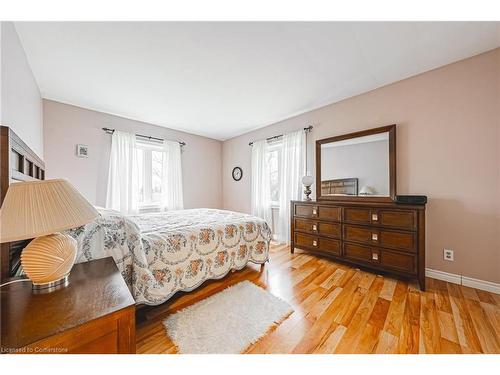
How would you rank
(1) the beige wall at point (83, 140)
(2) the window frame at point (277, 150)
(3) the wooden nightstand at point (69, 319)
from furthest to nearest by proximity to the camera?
(2) the window frame at point (277, 150)
(1) the beige wall at point (83, 140)
(3) the wooden nightstand at point (69, 319)

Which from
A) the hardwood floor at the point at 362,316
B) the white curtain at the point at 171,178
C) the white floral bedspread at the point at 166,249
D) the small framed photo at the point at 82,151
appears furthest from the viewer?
the white curtain at the point at 171,178

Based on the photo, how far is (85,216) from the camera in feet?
2.96

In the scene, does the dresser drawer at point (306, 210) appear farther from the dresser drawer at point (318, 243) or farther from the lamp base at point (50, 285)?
the lamp base at point (50, 285)

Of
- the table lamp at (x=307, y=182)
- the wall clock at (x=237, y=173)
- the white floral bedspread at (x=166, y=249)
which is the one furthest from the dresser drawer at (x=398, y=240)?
the wall clock at (x=237, y=173)

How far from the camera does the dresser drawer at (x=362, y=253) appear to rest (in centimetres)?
224

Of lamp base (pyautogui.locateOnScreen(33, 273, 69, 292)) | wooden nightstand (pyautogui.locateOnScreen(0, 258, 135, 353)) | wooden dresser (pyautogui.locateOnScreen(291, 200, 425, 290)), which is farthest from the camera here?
wooden dresser (pyautogui.locateOnScreen(291, 200, 425, 290))

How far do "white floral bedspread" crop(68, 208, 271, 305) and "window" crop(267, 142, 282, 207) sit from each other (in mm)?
1517

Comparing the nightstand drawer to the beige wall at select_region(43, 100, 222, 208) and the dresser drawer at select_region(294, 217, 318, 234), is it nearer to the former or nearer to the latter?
the dresser drawer at select_region(294, 217, 318, 234)

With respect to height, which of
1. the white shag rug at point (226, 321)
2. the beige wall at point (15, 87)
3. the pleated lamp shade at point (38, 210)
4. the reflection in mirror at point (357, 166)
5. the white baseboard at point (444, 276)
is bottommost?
the white shag rug at point (226, 321)

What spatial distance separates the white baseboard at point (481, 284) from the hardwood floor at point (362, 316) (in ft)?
0.21

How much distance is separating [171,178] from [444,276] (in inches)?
170

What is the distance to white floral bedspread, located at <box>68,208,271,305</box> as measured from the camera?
1420 millimetres

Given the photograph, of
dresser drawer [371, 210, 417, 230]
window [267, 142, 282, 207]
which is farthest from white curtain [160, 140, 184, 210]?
dresser drawer [371, 210, 417, 230]
